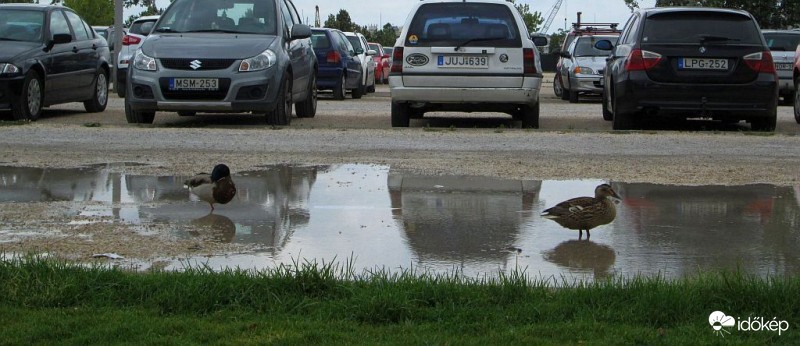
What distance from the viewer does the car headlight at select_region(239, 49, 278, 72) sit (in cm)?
1459

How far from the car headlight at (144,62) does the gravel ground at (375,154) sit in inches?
29.7

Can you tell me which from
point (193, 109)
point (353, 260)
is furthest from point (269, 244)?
point (193, 109)

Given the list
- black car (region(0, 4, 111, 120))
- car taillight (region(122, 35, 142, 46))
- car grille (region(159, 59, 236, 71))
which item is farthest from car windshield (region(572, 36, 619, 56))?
car grille (region(159, 59, 236, 71))

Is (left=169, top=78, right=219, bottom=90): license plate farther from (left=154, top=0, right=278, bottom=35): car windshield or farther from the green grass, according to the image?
the green grass

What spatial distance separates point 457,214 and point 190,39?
7727 mm

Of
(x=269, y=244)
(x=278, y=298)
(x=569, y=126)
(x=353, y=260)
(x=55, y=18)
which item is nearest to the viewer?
(x=278, y=298)

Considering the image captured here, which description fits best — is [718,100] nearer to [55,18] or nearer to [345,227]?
[345,227]

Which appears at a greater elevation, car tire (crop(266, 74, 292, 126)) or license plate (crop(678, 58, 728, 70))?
license plate (crop(678, 58, 728, 70))

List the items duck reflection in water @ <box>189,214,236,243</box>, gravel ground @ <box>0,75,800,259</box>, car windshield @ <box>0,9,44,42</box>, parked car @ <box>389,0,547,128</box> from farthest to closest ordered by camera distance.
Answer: car windshield @ <box>0,9,44,42</box> → parked car @ <box>389,0,547,128</box> → gravel ground @ <box>0,75,800,259</box> → duck reflection in water @ <box>189,214,236,243</box>

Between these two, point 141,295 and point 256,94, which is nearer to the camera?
point 141,295

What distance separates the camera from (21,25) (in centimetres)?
1669

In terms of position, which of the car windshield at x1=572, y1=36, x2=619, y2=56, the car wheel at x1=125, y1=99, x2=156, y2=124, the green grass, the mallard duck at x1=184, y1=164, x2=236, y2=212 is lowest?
the car windshield at x1=572, y1=36, x2=619, y2=56

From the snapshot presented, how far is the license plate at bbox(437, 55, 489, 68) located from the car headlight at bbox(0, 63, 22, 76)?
525cm

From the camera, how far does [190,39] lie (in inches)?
586
